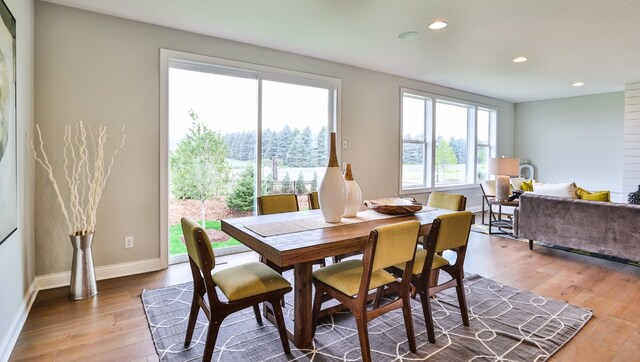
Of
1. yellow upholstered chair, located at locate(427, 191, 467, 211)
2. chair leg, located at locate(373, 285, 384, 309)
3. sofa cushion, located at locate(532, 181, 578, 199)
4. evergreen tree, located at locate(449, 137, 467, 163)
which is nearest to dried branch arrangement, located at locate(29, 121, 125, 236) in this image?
chair leg, located at locate(373, 285, 384, 309)

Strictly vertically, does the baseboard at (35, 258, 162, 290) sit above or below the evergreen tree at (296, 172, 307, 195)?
below

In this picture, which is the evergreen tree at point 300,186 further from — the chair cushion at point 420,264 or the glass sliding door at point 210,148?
the chair cushion at point 420,264

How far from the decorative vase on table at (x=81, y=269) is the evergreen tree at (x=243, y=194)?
4.99 ft

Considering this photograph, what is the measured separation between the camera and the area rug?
1.99m

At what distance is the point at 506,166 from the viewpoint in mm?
5191

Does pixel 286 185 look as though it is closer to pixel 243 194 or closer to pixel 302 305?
pixel 243 194

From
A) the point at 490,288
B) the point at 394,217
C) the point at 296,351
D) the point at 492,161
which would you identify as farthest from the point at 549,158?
the point at 296,351

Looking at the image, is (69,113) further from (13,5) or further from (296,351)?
(296,351)

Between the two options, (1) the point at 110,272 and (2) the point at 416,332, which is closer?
(2) the point at 416,332

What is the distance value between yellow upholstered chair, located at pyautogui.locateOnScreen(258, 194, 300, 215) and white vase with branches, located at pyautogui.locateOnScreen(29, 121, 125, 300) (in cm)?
143

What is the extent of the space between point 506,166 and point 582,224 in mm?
1633

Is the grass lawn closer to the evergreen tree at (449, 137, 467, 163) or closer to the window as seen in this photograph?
the window

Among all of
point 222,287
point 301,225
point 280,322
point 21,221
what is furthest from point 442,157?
point 21,221

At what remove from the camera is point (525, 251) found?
13.8 feet
